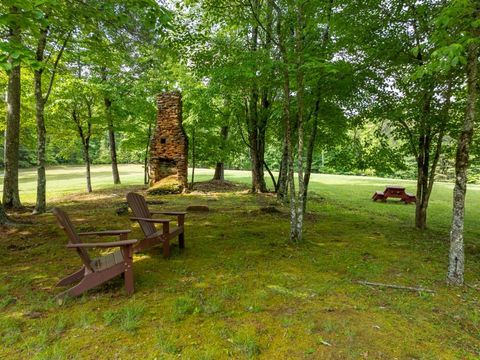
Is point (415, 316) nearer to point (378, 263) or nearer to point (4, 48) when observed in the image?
point (378, 263)

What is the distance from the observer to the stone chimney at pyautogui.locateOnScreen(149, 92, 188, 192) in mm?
12695

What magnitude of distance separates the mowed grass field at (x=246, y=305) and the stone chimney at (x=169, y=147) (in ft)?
25.0

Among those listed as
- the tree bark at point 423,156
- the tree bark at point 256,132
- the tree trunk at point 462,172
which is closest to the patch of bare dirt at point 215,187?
the tree bark at point 256,132

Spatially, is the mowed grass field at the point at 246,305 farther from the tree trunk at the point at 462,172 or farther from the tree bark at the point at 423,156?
the tree bark at the point at 423,156

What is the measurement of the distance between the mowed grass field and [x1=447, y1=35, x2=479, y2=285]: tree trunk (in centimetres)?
27

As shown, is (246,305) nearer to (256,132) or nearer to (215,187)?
(256,132)

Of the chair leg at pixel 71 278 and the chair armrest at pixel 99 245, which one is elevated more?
the chair armrest at pixel 99 245

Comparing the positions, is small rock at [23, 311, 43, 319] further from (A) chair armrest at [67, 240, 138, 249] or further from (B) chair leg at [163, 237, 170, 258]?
(B) chair leg at [163, 237, 170, 258]

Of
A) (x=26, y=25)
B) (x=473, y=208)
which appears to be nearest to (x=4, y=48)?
(x=26, y=25)

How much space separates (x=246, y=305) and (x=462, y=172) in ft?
9.69

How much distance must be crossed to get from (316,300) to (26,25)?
4.86 metres

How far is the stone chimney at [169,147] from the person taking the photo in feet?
41.7

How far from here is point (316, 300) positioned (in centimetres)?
306

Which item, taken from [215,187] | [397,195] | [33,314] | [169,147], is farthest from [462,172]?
[215,187]
